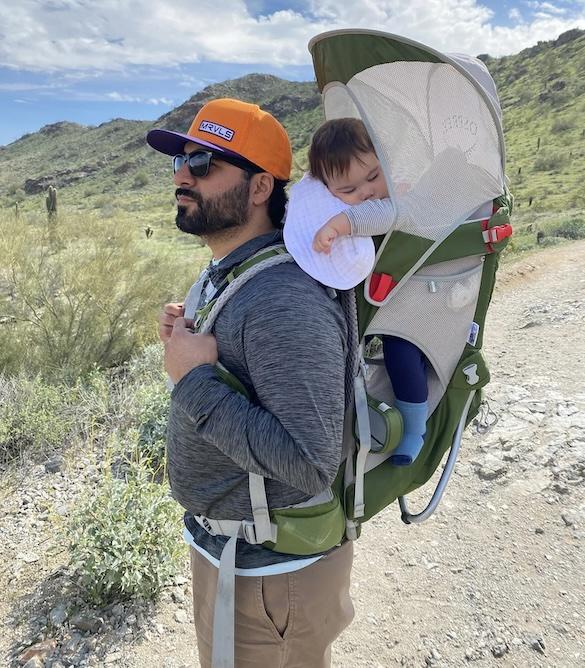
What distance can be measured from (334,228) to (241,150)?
0.43 m

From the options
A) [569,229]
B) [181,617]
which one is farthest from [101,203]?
[181,617]

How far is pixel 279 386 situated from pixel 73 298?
696 centimetres

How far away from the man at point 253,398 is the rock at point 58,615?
167 centimetres

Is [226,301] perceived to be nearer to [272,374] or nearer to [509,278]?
[272,374]

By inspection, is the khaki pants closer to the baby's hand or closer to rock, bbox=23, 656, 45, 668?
the baby's hand

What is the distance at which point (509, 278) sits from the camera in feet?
33.0

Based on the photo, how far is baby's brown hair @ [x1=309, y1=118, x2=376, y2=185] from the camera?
2.05 meters

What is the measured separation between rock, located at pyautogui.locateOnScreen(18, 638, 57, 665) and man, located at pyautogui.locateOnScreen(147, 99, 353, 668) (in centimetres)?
157

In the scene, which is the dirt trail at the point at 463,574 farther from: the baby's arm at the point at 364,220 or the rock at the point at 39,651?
the baby's arm at the point at 364,220

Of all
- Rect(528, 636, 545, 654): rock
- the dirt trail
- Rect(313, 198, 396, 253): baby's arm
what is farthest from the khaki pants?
Rect(528, 636, 545, 654): rock

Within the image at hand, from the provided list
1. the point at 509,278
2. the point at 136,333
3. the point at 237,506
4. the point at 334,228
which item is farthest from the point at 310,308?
the point at 509,278

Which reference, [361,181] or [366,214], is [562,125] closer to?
[361,181]

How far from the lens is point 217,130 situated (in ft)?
5.94

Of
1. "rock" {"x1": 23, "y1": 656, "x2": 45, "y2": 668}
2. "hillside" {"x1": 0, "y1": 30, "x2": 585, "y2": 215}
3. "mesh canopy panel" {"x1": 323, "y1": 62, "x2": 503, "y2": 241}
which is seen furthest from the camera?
"hillside" {"x1": 0, "y1": 30, "x2": 585, "y2": 215}
